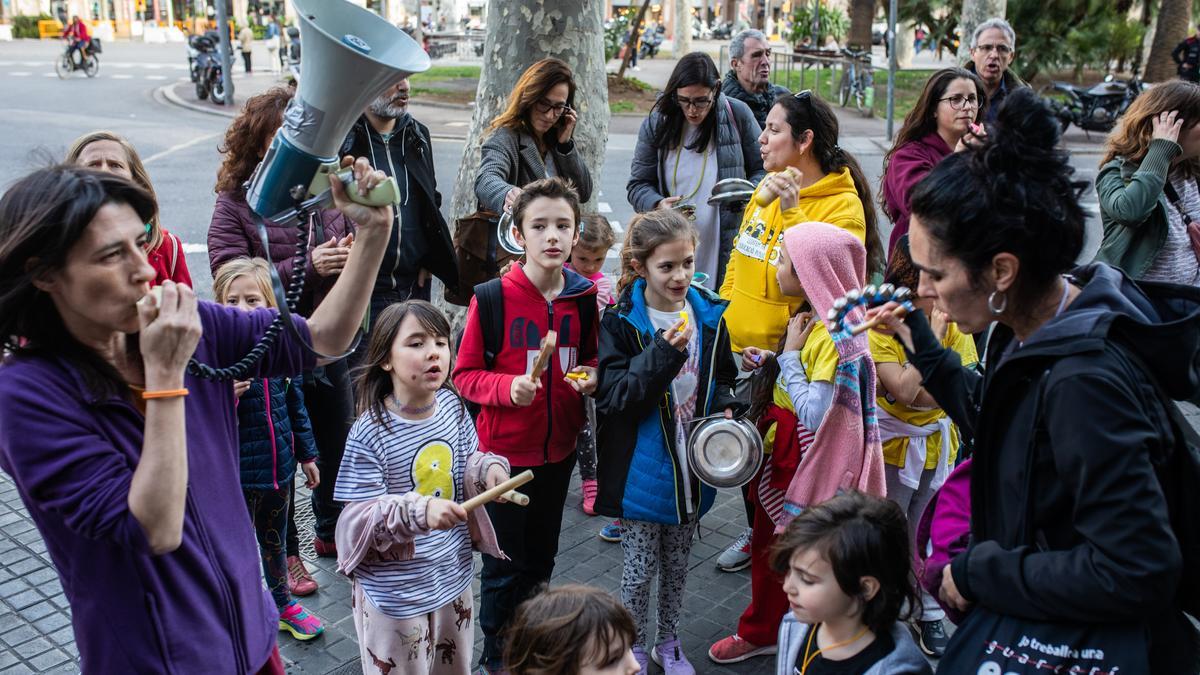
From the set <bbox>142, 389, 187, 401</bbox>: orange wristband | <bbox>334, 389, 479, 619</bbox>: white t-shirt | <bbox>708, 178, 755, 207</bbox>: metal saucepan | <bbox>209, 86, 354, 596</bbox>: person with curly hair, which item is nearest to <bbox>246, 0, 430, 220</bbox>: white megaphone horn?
<bbox>142, 389, 187, 401</bbox>: orange wristband

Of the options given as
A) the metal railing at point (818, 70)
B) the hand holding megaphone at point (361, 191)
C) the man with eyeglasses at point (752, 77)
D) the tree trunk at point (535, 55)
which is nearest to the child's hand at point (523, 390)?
the hand holding megaphone at point (361, 191)

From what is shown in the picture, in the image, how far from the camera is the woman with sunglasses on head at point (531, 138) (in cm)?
492

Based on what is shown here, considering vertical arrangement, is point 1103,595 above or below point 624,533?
above

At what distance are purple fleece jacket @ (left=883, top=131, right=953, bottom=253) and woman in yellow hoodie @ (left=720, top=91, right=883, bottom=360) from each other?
363 mm

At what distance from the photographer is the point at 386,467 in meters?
3.23

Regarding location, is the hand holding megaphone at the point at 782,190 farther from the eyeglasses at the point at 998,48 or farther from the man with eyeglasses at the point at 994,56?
the eyeglasses at the point at 998,48

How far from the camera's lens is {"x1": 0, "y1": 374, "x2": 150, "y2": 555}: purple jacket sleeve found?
189cm

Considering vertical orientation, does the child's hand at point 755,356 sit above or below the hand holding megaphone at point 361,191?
below

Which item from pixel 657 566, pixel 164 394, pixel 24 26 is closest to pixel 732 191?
pixel 657 566

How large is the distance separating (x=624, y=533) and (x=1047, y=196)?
2.14 metres

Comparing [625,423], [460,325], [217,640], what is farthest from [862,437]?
[460,325]

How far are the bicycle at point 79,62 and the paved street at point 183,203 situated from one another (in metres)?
0.49

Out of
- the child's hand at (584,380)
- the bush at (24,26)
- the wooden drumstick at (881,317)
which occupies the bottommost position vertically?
the child's hand at (584,380)

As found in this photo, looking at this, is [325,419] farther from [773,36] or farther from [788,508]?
[773,36]
